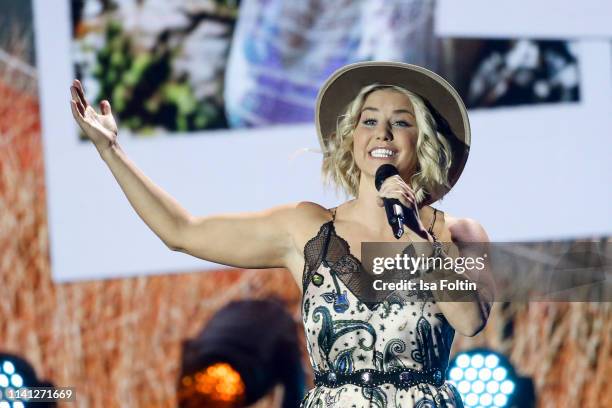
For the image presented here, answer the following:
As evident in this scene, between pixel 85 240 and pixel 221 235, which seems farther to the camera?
pixel 85 240

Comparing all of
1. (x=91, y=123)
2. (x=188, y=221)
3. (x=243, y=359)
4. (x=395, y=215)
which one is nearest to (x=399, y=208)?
(x=395, y=215)

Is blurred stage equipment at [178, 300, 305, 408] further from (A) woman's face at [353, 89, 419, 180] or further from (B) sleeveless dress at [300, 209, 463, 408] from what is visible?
(A) woman's face at [353, 89, 419, 180]

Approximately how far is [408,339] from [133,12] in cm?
175

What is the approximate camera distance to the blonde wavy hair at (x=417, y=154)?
2.38 m

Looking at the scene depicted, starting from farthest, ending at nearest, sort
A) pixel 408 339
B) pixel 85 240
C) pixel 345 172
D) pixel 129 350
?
pixel 129 350, pixel 85 240, pixel 345 172, pixel 408 339

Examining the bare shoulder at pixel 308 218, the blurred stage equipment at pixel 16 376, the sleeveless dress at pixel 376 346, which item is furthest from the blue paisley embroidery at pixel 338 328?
the blurred stage equipment at pixel 16 376

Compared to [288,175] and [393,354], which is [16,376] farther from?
[393,354]

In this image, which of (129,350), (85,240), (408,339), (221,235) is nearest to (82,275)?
(85,240)

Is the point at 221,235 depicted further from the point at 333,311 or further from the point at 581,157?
the point at 581,157

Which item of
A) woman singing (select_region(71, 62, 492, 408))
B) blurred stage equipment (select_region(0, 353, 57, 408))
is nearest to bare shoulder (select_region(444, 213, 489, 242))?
woman singing (select_region(71, 62, 492, 408))

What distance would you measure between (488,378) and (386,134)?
1068 millimetres

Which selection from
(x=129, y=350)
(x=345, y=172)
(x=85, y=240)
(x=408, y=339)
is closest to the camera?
(x=408, y=339)

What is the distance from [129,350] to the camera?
3.71 meters

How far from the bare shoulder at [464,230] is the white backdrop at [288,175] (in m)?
0.96
